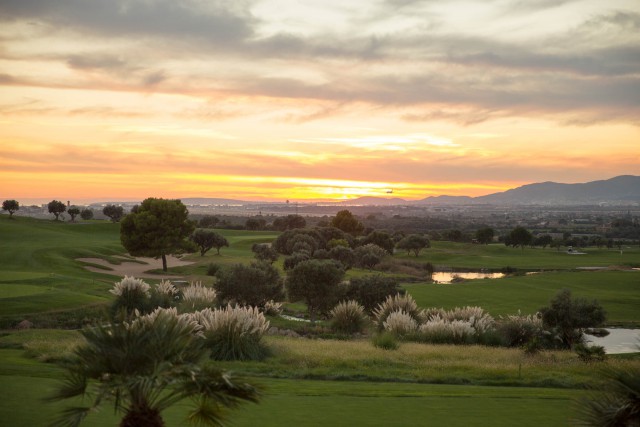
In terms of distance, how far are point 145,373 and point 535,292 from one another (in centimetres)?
4763

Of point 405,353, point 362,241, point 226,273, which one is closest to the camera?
point 405,353

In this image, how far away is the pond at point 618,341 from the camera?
28031 mm

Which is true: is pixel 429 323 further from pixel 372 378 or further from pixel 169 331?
pixel 169 331

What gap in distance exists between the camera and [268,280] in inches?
1310

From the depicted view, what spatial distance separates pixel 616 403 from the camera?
7.20 m

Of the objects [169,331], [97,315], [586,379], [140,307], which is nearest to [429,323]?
[586,379]

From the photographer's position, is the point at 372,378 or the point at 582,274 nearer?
the point at 372,378

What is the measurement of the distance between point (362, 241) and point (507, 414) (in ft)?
250

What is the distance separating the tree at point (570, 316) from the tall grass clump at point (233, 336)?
48.8 ft

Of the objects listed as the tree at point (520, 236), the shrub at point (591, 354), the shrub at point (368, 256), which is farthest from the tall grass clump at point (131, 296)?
the tree at point (520, 236)

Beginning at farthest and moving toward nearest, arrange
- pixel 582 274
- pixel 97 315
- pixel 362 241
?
pixel 362 241, pixel 582 274, pixel 97 315

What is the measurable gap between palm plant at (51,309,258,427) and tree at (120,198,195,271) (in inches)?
1800

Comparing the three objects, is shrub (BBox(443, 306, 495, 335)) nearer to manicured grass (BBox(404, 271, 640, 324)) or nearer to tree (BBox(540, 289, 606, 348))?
tree (BBox(540, 289, 606, 348))

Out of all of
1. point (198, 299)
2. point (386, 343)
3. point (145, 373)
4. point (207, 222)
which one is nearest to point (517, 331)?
point (386, 343)
